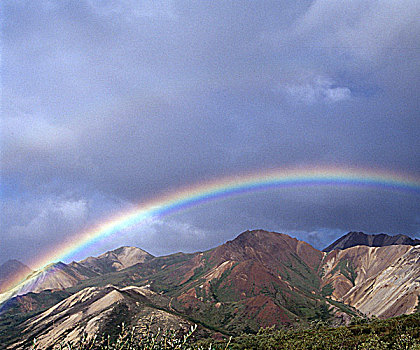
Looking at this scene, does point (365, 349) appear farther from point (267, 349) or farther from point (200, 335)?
point (200, 335)

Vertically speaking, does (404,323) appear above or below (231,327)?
above

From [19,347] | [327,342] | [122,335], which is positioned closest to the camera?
[122,335]

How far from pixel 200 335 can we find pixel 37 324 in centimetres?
11495

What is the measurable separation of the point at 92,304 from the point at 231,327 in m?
87.1

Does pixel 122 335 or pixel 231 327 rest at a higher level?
pixel 122 335

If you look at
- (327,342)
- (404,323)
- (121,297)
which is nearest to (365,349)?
(327,342)

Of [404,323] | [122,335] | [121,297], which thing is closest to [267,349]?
[404,323]

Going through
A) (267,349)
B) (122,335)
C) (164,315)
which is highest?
(122,335)

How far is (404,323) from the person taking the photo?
4691 centimetres

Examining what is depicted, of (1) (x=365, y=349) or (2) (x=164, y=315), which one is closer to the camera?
(1) (x=365, y=349)

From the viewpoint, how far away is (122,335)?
9.26m

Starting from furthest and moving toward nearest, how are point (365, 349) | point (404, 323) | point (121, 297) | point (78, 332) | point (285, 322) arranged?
point (285, 322), point (121, 297), point (78, 332), point (404, 323), point (365, 349)

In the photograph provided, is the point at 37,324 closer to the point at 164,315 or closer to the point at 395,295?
the point at 164,315

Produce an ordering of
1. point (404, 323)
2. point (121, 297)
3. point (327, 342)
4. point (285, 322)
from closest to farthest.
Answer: point (327, 342) < point (404, 323) < point (121, 297) < point (285, 322)
